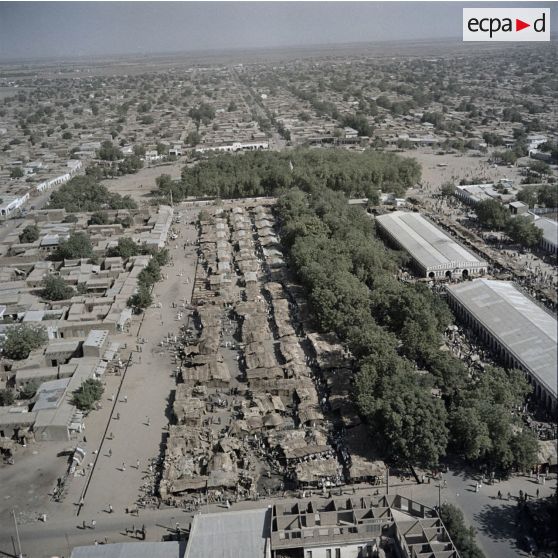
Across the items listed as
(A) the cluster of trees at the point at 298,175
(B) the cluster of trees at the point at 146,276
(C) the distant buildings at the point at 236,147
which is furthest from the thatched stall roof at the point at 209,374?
(C) the distant buildings at the point at 236,147

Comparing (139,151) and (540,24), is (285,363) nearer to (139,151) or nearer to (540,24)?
(540,24)

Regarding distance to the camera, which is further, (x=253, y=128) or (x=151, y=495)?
(x=253, y=128)

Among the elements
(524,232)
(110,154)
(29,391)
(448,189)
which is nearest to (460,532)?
(29,391)

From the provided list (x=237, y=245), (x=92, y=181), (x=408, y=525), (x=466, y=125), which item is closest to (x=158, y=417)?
(x=408, y=525)

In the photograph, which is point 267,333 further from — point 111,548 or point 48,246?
point 48,246

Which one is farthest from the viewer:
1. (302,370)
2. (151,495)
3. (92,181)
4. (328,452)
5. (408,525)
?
(92,181)
